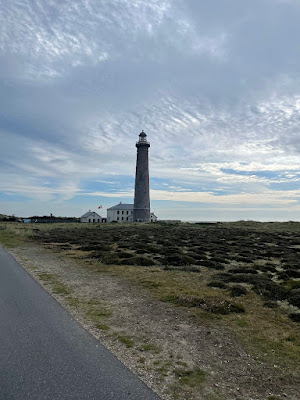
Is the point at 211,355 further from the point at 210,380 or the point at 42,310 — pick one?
the point at 42,310

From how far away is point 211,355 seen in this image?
263 inches

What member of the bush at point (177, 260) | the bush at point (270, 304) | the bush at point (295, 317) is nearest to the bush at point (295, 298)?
the bush at point (270, 304)

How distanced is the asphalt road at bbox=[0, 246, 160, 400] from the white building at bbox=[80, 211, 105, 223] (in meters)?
109

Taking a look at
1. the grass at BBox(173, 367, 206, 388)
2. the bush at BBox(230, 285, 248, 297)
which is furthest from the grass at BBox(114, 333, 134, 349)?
the bush at BBox(230, 285, 248, 297)

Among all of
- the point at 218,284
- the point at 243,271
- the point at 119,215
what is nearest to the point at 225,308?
the point at 218,284

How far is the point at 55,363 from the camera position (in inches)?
230

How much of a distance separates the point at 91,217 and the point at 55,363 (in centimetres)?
11312

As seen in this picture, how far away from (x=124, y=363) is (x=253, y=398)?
2502 millimetres

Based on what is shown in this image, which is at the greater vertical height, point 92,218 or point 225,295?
point 92,218

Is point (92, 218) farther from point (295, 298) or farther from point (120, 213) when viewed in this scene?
point (295, 298)

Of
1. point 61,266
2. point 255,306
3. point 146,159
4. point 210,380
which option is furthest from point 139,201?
point 210,380

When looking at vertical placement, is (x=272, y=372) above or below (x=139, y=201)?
below

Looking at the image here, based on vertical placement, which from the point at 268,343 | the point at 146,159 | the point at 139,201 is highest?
the point at 146,159

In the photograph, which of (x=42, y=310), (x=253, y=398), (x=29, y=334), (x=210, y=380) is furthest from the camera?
(x=42, y=310)
